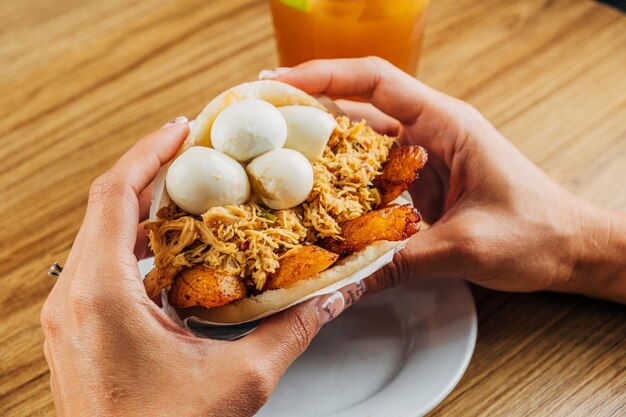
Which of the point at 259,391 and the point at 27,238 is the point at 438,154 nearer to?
the point at 259,391

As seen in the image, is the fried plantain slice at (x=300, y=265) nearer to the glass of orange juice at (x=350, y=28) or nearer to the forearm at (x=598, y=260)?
the forearm at (x=598, y=260)

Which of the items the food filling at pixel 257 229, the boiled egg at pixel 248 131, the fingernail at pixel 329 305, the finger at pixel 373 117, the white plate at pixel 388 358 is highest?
the boiled egg at pixel 248 131

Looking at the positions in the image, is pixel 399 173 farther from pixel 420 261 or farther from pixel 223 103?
pixel 223 103

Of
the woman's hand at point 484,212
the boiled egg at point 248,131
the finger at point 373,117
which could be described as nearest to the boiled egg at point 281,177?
the boiled egg at point 248,131

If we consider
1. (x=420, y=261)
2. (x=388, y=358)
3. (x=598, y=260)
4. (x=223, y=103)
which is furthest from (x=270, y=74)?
(x=598, y=260)

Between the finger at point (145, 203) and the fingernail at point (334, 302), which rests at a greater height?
the finger at point (145, 203)

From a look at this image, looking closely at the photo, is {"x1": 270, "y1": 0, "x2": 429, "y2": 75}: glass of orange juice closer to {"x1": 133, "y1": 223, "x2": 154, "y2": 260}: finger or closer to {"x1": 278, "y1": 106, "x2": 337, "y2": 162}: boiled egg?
{"x1": 278, "y1": 106, "x2": 337, "y2": 162}: boiled egg

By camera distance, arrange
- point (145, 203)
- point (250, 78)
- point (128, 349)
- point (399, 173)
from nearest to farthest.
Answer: point (128, 349) → point (399, 173) → point (145, 203) → point (250, 78)
